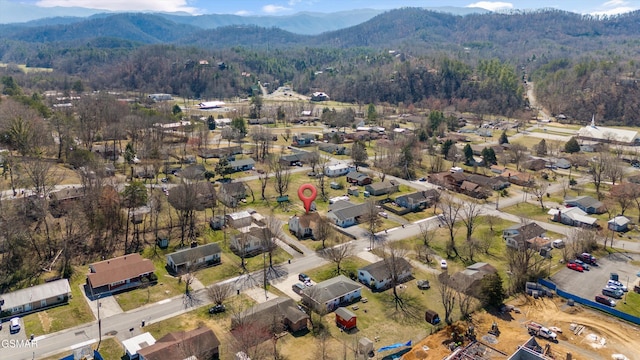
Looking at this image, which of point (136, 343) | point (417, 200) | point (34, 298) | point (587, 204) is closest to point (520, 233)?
point (417, 200)

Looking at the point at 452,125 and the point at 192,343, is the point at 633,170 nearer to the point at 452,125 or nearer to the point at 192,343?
the point at 452,125

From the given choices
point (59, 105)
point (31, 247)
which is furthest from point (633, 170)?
point (59, 105)

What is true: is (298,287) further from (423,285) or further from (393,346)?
(423,285)

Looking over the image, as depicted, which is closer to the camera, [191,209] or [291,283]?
[291,283]

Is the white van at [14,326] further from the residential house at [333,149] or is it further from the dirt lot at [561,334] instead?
the residential house at [333,149]

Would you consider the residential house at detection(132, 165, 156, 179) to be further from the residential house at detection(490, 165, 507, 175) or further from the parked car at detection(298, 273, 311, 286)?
the residential house at detection(490, 165, 507, 175)
